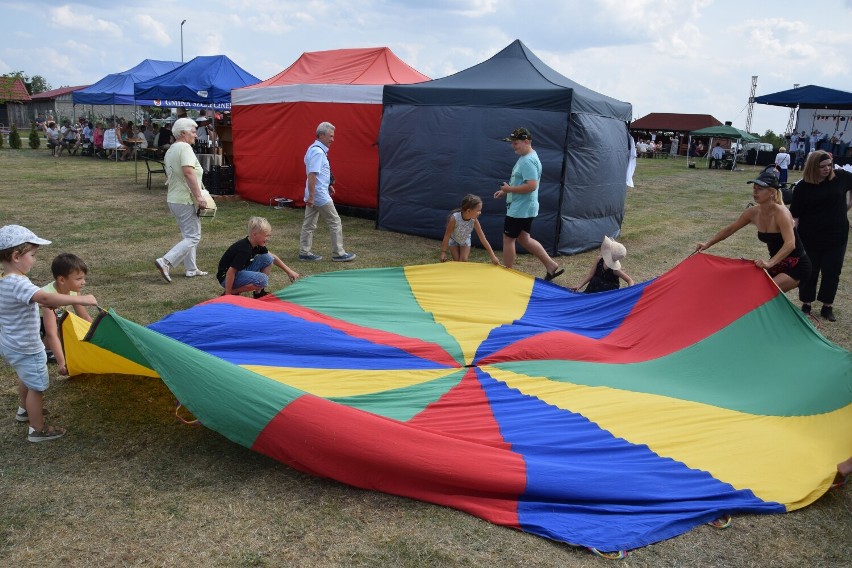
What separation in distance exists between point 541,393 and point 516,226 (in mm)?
3588

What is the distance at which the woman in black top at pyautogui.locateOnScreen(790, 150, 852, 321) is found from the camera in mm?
6137

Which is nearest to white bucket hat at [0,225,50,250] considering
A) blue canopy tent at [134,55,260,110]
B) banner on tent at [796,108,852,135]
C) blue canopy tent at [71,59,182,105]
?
blue canopy tent at [134,55,260,110]

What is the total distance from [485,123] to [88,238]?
567 centimetres

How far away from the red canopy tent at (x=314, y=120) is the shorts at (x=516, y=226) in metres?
4.65

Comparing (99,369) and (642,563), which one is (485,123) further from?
(642,563)

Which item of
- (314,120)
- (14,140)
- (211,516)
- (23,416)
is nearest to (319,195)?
(314,120)

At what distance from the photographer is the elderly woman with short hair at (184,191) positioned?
22.2 feet

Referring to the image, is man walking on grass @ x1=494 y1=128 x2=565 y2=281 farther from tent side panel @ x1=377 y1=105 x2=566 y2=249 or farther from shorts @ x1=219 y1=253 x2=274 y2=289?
shorts @ x1=219 y1=253 x2=274 y2=289

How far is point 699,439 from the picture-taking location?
137 inches

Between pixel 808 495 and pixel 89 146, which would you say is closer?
pixel 808 495

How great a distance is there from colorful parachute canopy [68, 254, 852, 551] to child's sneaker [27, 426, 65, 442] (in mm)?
495

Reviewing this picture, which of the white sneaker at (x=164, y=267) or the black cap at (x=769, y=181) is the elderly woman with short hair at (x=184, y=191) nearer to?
the white sneaker at (x=164, y=267)

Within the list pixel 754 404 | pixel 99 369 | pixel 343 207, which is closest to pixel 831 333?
pixel 754 404

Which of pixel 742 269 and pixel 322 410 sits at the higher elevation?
pixel 742 269
